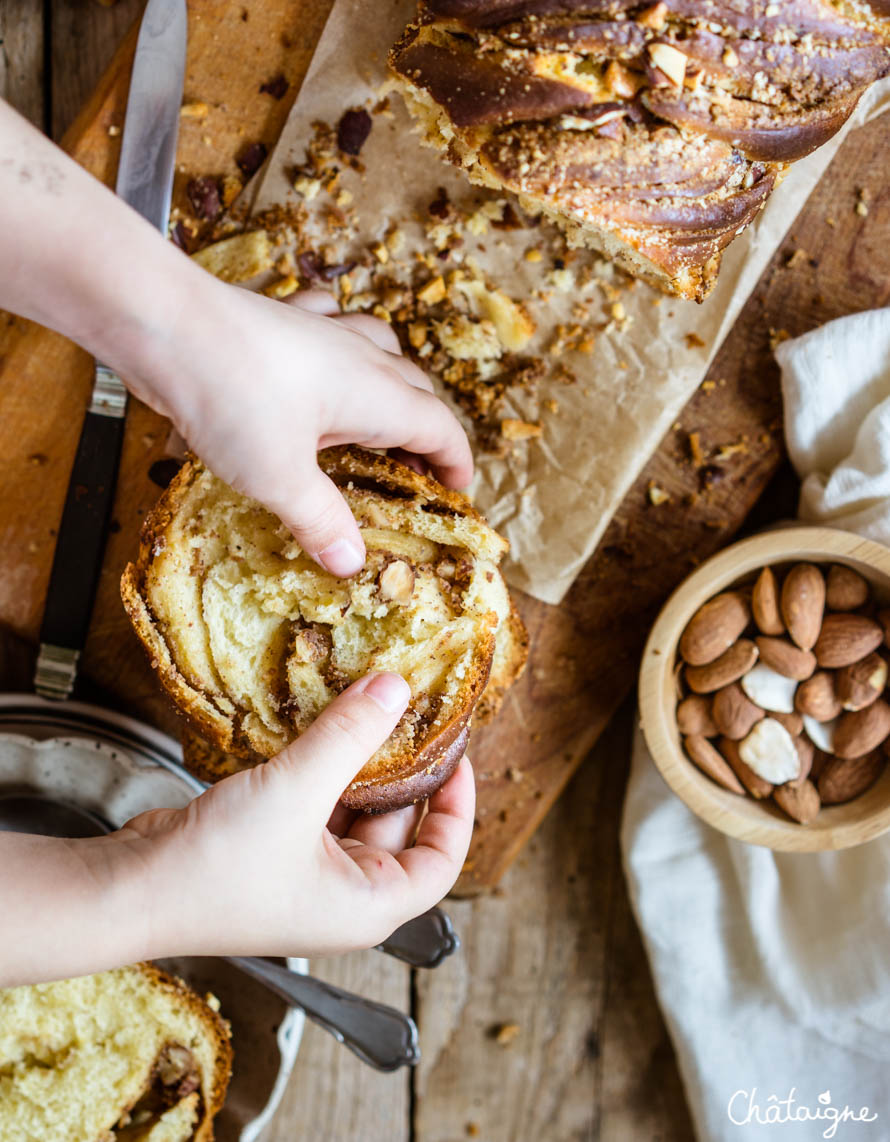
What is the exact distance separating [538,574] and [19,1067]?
1500 millimetres

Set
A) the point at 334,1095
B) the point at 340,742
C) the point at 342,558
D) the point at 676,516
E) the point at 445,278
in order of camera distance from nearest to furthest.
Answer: the point at 340,742 < the point at 342,558 < the point at 445,278 < the point at 676,516 < the point at 334,1095

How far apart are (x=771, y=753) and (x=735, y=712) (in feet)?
0.38

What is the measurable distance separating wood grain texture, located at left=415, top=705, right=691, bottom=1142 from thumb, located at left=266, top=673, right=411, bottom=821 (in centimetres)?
109

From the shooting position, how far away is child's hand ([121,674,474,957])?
54.0 inches

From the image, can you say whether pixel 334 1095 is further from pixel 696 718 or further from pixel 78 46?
pixel 78 46

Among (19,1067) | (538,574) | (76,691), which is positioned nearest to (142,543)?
(76,691)

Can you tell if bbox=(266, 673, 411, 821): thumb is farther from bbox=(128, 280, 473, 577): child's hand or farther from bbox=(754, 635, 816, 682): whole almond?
bbox=(754, 635, 816, 682): whole almond

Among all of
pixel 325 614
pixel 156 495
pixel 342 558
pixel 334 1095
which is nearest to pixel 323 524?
pixel 342 558

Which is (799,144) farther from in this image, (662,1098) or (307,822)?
(662,1098)

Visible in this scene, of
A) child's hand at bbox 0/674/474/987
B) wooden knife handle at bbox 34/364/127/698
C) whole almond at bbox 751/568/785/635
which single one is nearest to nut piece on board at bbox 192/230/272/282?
wooden knife handle at bbox 34/364/127/698

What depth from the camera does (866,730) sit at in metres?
1.97

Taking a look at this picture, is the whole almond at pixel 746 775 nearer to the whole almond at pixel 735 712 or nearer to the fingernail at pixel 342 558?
the whole almond at pixel 735 712

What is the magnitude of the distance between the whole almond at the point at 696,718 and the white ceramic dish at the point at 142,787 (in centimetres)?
A: 97

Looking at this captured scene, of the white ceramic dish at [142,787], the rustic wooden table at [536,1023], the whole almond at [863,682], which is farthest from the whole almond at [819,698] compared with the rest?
the white ceramic dish at [142,787]
